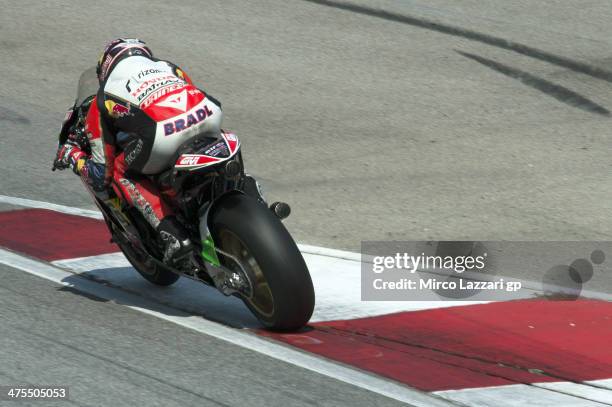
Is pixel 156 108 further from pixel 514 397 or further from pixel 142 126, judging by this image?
pixel 514 397

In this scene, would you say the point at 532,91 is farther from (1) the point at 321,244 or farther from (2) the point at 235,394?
(2) the point at 235,394

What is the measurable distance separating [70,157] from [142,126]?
0.84 metres

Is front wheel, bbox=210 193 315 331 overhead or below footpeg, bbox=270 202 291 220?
below

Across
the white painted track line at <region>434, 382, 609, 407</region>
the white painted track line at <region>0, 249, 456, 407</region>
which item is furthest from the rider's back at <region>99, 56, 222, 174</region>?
the white painted track line at <region>434, 382, 609, 407</region>

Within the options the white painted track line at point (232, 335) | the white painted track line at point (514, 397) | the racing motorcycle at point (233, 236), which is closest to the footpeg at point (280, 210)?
the racing motorcycle at point (233, 236)

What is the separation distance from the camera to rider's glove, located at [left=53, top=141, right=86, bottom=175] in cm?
708

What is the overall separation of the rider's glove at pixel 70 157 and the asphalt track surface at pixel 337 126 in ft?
2.65

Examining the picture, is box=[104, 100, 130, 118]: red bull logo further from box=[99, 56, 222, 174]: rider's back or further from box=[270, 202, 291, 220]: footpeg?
box=[270, 202, 291, 220]: footpeg

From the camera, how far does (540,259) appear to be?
8203mm

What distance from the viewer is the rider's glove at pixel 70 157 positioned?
7082mm

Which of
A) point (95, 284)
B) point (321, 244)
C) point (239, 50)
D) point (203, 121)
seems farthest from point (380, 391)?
point (239, 50)

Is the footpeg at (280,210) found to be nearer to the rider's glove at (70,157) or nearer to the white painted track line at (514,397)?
the rider's glove at (70,157)

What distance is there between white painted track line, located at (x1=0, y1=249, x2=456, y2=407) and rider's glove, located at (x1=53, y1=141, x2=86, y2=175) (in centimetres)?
80

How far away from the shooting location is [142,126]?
654 cm
